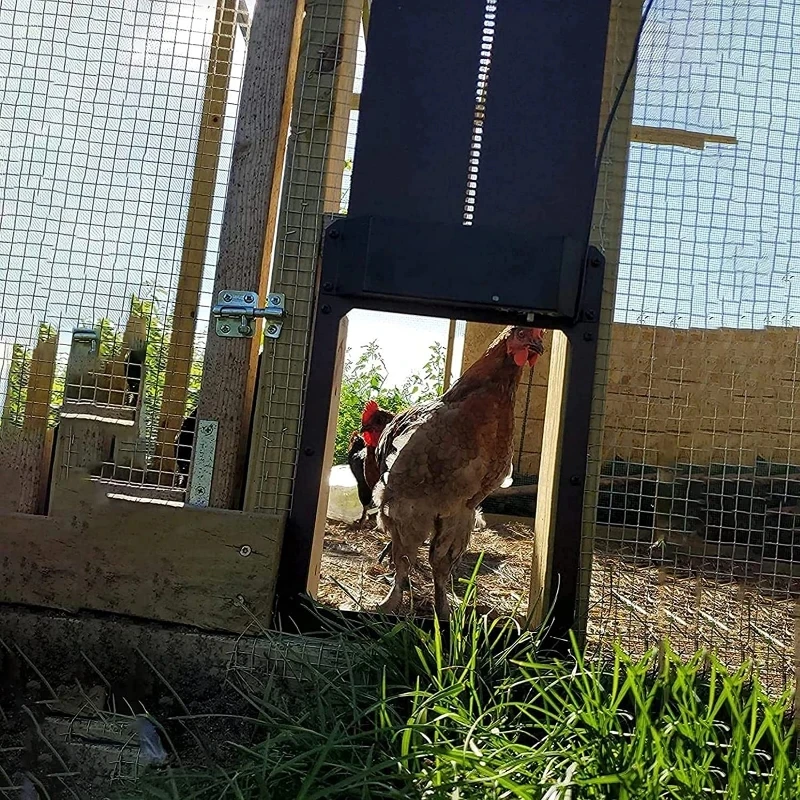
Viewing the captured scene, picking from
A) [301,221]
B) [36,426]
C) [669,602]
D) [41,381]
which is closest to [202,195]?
[301,221]

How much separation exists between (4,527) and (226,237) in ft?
3.45

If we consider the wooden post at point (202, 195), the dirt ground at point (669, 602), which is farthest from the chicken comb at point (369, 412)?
the wooden post at point (202, 195)

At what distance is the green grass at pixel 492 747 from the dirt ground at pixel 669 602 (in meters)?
0.43

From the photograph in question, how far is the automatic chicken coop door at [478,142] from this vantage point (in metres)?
2.40

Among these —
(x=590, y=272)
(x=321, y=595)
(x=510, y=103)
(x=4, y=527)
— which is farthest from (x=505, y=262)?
(x=321, y=595)

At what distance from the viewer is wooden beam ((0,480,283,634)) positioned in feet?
7.75

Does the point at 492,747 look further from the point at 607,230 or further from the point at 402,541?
the point at 402,541

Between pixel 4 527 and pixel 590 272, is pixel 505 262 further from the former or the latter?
pixel 4 527

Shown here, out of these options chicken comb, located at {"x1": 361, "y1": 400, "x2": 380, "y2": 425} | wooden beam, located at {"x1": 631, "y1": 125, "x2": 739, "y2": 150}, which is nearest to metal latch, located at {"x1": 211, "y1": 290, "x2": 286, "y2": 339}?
wooden beam, located at {"x1": 631, "y1": 125, "x2": 739, "y2": 150}

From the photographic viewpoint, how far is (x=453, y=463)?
3275 mm

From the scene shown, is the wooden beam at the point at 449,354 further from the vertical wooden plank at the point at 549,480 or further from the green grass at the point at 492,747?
the green grass at the point at 492,747

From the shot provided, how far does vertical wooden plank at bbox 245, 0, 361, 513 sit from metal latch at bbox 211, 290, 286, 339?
3 centimetres

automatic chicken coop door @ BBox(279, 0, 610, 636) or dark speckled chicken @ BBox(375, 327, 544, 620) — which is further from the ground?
automatic chicken coop door @ BBox(279, 0, 610, 636)

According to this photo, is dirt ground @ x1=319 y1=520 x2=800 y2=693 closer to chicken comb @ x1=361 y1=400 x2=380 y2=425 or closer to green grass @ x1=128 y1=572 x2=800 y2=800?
green grass @ x1=128 y1=572 x2=800 y2=800
